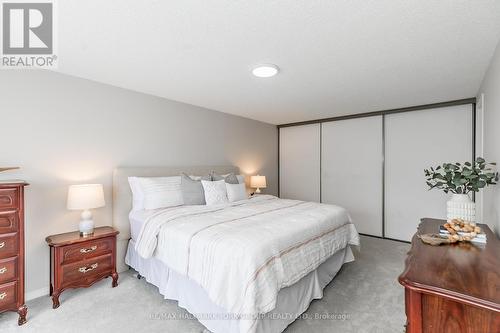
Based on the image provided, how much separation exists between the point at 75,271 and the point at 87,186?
2.78 feet

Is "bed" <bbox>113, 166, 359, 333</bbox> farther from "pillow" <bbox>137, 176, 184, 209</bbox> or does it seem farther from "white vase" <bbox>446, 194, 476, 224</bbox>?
"white vase" <bbox>446, 194, 476, 224</bbox>

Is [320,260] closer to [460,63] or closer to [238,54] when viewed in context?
[238,54]

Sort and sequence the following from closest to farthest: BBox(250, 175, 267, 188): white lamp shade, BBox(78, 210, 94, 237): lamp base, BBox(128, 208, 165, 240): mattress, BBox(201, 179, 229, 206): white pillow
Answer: BBox(78, 210, 94, 237): lamp base < BBox(128, 208, 165, 240): mattress < BBox(201, 179, 229, 206): white pillow < BBox(250, 175, 267, 188): white lamp shade

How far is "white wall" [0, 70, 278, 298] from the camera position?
2393mm

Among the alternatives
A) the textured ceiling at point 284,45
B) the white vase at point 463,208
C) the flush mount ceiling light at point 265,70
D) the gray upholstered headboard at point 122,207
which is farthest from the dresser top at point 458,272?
the gray upholstered headboard at point 122,207

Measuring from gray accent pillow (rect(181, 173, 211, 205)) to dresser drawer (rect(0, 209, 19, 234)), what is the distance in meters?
1.58

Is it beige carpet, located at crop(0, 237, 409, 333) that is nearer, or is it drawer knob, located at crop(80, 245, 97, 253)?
beige carpet, located at crop(0, 237, 409, 333)

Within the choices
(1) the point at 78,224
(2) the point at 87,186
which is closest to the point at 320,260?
(2) the point at 87,186

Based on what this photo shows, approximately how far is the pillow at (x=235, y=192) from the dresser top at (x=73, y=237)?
1.53 meters

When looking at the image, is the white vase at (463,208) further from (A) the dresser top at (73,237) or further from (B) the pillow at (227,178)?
(A) the dresser top at (73,237)

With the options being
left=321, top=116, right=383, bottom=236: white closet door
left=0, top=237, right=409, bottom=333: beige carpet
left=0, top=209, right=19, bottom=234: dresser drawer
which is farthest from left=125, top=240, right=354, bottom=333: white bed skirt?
left=321, top=116, right=383, bottom=236: white closet door

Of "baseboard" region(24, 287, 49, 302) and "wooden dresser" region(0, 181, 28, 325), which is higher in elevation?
"wooden dresser" region(0, 181, 28, 325)

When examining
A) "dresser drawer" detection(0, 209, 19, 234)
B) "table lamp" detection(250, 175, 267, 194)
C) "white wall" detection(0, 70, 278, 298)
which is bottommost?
"dresser drawer" detection(0, 209, 19, 234)

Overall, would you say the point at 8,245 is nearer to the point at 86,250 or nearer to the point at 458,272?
the point at 86,250
